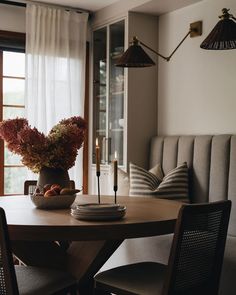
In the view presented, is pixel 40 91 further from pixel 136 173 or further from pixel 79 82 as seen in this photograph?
pixel 136 173

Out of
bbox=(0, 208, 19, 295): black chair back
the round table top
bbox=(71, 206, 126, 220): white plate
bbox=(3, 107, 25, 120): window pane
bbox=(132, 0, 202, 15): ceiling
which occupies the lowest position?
bbox=(0, 208, 19, 295): black chair back

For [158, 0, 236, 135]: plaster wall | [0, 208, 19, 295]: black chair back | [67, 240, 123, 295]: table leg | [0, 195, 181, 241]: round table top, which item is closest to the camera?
[0, 208, 19, 295]: black chair back

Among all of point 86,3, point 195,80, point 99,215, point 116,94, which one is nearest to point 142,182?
point 195,80

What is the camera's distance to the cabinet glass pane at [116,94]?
4555mm

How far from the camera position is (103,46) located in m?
4.82

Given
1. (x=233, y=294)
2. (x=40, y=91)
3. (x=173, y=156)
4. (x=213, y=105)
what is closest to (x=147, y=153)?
(x=173, y=156)

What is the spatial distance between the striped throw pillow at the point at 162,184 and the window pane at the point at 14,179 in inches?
53.8

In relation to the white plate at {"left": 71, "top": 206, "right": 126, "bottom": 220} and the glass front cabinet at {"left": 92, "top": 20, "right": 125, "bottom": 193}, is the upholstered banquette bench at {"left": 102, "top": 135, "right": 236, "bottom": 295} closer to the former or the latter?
the glass front cabinet at {"left": 92, "top": 20, "right": 125, "bottom": 193}

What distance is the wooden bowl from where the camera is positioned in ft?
8.03

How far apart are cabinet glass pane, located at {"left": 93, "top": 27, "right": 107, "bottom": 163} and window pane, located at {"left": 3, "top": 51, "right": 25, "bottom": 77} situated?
0.74 m

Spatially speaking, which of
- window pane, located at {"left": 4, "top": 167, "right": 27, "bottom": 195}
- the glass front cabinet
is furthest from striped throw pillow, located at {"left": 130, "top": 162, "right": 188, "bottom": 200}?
window pane, located at {"left": 4, "top": 167, "right": 27, "bottom": 195}

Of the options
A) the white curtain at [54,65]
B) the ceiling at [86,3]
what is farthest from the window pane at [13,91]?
the ceiling at [86,3]

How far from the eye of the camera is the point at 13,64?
4.69 meters

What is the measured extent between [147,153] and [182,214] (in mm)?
2671
